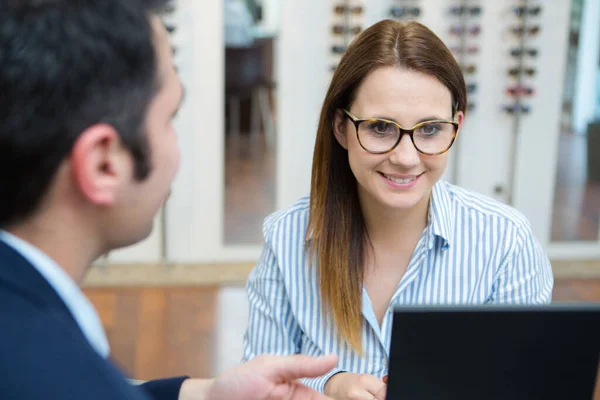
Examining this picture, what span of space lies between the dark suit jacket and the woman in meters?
0.72

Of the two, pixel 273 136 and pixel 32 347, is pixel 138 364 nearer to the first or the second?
pixel 273 136

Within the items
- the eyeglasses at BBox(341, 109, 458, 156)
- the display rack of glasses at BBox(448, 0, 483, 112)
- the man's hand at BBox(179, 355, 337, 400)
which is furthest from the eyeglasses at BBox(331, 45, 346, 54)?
the man's hand at BBox(179, 355, 337, 400)

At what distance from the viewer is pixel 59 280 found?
2.32ft

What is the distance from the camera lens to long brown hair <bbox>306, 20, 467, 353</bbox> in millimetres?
1338

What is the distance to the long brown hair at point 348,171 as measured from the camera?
1338 mm

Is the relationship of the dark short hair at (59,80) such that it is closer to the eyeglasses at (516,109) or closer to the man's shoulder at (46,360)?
the man's shoulder at (46,360)

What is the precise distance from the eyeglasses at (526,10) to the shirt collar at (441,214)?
95.1 inches

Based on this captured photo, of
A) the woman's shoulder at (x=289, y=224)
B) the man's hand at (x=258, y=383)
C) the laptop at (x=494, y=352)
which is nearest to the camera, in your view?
the laptop at (x=494, y=352)

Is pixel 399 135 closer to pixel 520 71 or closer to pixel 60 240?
pixel 60 240

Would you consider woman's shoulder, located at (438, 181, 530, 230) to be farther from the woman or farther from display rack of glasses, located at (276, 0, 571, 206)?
display rack of glasses, located at (276, 0, 571, 206)

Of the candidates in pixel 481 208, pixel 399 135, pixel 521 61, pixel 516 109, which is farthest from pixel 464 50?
pixel 399 135

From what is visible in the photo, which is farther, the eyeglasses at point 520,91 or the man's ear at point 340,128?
the eyeglasses at point 520,91

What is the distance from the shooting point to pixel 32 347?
61 centimetres

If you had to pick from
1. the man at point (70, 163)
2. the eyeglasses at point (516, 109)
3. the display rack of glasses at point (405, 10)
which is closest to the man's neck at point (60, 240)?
the man at point (70, 163)
